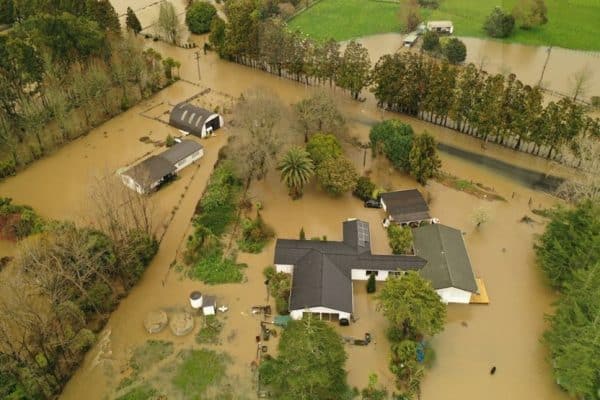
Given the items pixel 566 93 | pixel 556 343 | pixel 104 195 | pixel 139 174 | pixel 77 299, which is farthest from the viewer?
pixel 566 93

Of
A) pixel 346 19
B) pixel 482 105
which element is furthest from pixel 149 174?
pixel 346 19

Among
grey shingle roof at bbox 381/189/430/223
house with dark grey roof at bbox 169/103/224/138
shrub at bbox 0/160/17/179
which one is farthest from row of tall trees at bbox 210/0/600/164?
shrub at bbox 0/160/17/179

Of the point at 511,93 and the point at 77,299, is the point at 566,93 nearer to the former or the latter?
the point at 511,93

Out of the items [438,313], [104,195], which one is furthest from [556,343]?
[104,195]

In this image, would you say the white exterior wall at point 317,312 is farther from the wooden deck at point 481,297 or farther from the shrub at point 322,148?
the shrub at point 322,148

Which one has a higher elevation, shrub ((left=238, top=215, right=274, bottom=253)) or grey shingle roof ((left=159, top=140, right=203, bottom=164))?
grey shingle roof ((left=159, top=140, right=203, bottom=164))

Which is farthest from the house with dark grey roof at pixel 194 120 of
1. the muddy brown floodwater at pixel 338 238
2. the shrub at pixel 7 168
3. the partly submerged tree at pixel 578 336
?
the partly submerged tree at pixel 578 336

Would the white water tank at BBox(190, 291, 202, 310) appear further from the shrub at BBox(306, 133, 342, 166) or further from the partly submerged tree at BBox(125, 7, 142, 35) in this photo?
the partly submerged tree at BBox(125, 7, 142, 35)

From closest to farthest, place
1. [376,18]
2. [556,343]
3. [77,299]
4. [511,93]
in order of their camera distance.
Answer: [556,343] < [77,299] < [511,93] < [376,18]
